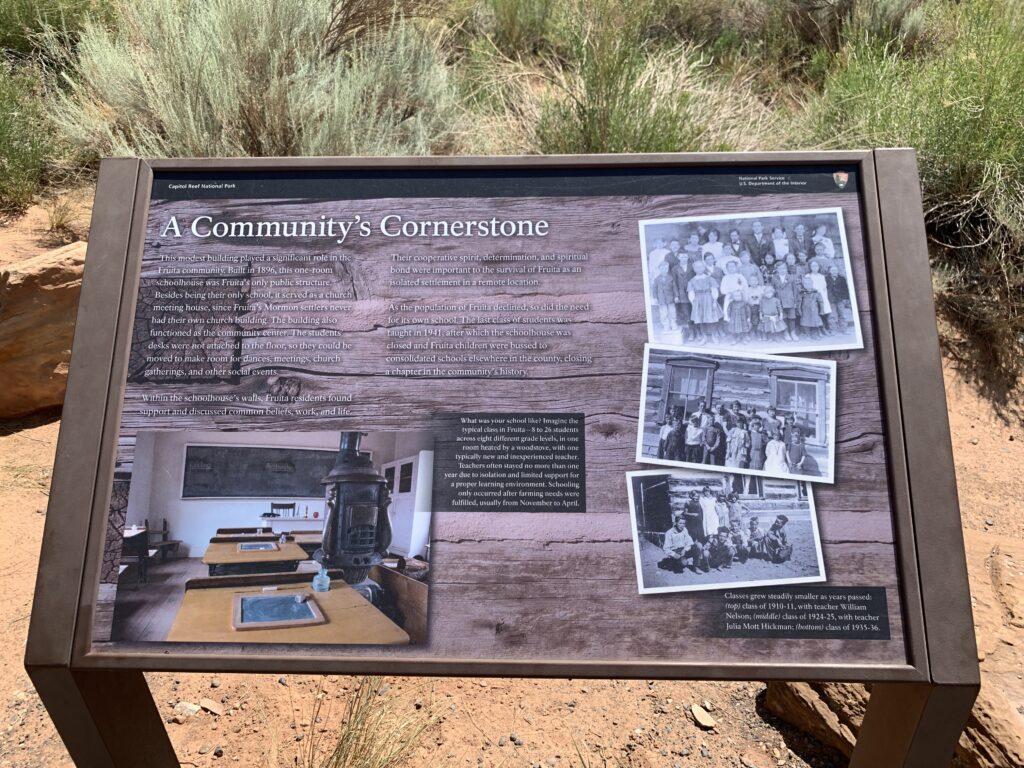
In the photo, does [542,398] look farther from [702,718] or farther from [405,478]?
[702,718]

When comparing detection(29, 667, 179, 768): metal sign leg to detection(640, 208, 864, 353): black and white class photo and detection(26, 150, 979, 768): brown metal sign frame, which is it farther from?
detection(640, 208, 864, 353): black and white class photo

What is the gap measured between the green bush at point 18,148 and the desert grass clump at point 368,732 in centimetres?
386

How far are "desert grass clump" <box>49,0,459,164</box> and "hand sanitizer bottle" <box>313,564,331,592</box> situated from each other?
3500 mm

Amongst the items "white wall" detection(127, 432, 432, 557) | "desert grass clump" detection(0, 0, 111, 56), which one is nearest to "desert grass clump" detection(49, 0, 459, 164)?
"desert grass clump" detection(0, 0, 111, 56)

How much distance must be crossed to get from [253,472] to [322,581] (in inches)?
10.4

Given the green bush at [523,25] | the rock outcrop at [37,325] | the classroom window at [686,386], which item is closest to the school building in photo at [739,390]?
the classroom window at [686,386]

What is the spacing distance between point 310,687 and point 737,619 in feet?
5.93

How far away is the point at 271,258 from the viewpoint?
1657mm

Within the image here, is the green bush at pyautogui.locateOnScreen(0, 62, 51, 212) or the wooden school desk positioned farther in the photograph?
the green bush at pyautogui.locateOnScreen(0, 62, 51, 212)

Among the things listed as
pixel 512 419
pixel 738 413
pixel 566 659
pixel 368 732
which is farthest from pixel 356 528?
pixel 368 732

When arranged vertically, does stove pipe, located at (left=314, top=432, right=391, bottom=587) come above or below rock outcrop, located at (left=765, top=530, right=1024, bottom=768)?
above

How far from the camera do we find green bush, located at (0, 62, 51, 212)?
15.3 feet

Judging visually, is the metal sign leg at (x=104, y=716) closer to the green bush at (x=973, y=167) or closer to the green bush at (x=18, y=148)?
the green bush at (x=18, y=148)

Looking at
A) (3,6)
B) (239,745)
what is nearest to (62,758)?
(239,745)
